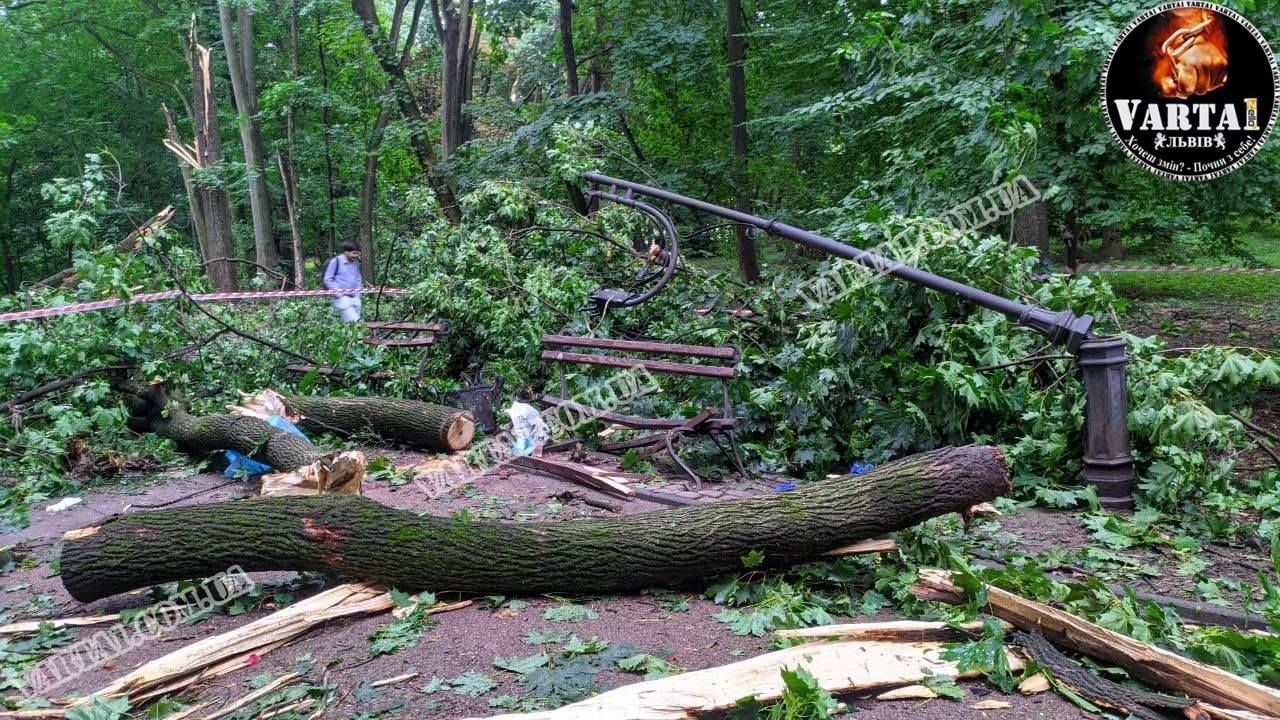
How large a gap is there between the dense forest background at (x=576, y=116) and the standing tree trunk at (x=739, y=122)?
44 millimetres

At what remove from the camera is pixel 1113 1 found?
6.71m

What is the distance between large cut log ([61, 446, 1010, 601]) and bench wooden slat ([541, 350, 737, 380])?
7.32ft

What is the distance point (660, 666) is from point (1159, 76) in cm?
645

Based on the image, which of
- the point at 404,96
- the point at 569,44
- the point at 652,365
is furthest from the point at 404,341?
the point at 404,96

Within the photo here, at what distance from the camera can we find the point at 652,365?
6637 millimetres

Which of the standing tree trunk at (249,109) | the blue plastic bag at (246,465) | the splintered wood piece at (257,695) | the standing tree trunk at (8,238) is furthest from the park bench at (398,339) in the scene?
the standing tree trunk at (8,238)

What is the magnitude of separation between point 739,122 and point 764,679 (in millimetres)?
12046

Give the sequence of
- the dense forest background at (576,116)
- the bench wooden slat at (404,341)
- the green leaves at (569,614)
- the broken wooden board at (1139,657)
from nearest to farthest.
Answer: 1. the broken wooden board at (1139,657)
2. the green leaves at (569,614)
3. the dense forest background at (576,116)
4. the bench wooden slat at (404,341)

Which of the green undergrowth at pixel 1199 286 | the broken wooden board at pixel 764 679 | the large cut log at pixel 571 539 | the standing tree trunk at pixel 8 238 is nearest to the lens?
the broken wooden board at pixel 764 679

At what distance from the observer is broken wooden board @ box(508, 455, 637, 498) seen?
19.0 ft

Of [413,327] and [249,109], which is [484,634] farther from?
[249,109]

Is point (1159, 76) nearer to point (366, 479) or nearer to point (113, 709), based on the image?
point (366, 479)

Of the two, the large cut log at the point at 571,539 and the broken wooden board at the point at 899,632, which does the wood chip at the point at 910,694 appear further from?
the large cut log at the point at 571,539

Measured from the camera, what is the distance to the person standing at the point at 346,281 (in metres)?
11.0
